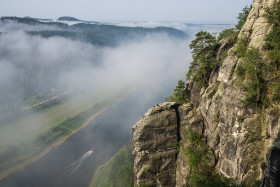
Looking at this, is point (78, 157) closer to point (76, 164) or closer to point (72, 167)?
point (76, 164)

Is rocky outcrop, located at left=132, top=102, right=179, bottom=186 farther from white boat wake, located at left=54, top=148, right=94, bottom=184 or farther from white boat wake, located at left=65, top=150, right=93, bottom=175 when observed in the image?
white boat wake, located at left=65, top=150, right=93, bottom=175

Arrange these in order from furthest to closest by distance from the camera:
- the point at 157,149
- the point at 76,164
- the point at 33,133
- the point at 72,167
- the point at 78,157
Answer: the point at 33,133
the point at 78,157
the point at 76,164
the point at 72,167
the point at 157,149

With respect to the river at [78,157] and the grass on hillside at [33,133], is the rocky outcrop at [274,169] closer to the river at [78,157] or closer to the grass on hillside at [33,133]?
the river at [78,157]

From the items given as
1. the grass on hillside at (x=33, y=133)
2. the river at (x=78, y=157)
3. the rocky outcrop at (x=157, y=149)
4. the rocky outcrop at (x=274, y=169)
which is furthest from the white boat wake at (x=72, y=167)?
the rocky outcrop at (x=274, y=169)

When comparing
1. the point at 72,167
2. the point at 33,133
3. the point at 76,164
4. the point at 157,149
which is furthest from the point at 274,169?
the point at 33,133

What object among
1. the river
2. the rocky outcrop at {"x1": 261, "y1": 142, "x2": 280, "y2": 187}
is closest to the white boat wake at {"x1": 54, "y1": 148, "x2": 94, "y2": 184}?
the river

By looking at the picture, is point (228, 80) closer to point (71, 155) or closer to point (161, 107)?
point (161, 107)
